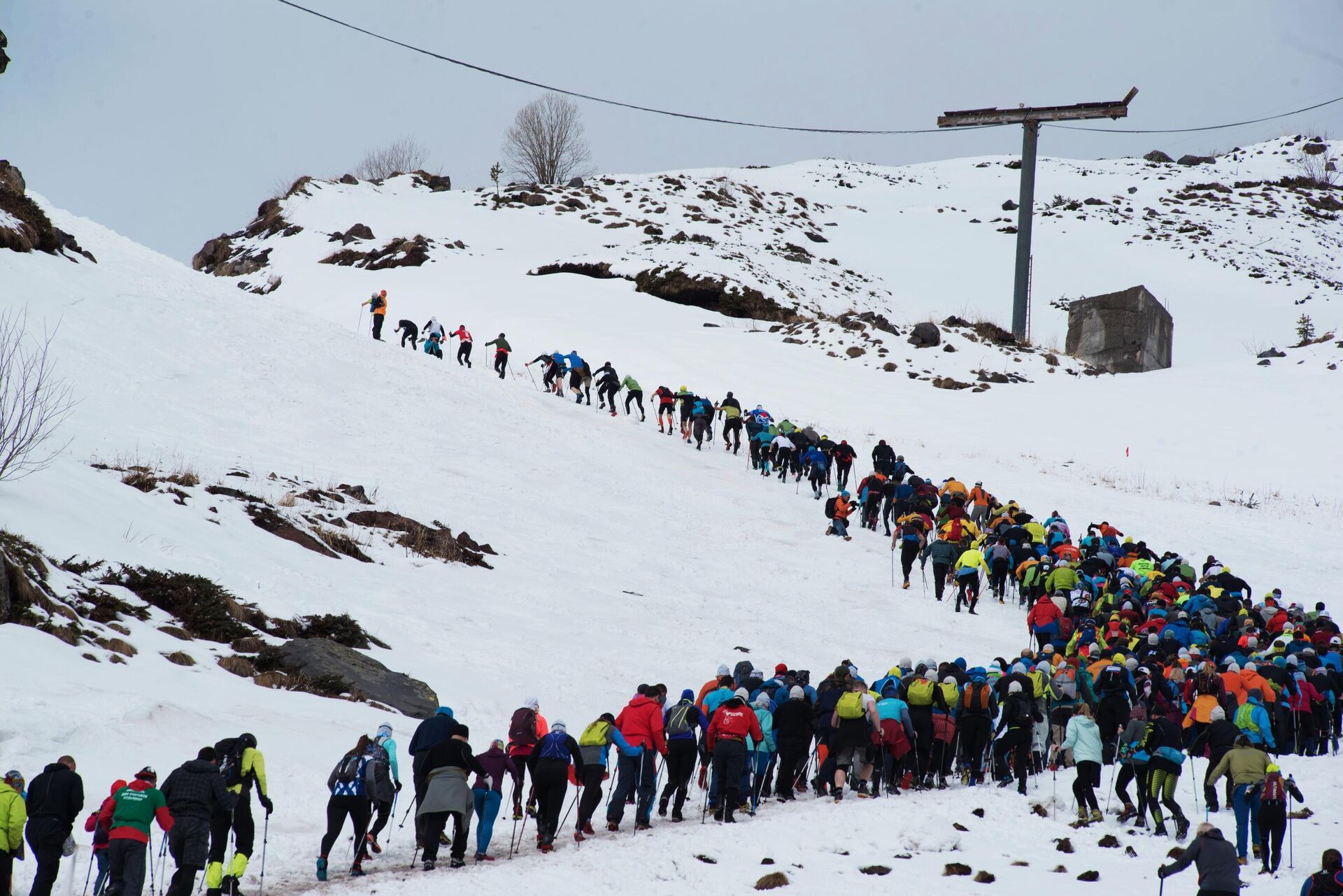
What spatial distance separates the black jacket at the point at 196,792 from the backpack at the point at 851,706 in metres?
5.73

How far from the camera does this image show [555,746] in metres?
9.34

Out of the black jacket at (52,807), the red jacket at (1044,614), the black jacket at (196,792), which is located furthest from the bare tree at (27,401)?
the red jacket at (1044,614)

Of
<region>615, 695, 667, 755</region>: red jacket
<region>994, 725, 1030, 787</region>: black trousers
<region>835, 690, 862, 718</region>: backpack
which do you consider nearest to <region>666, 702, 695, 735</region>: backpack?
<region>615, 695, 667, 755</region>: red jacket

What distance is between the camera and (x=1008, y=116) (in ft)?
139

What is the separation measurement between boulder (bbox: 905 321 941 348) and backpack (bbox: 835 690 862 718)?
107 ft

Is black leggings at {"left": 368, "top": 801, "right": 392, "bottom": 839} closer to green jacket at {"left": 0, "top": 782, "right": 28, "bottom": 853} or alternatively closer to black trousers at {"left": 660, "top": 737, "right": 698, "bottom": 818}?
green jacket at {"left": 0, "top": 782, "right": 28, "bottom": 853}

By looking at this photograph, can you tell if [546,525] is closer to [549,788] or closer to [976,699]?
[976,699]

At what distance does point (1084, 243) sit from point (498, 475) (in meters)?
58.8

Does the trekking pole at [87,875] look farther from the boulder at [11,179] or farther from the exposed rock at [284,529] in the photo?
the boulder at [11,179]

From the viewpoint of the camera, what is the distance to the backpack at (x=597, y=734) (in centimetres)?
976

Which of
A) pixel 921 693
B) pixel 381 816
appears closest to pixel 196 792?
pixel 381 816

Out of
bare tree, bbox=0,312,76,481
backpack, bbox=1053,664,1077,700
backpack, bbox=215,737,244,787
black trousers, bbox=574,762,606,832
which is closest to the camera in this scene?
backpack, bbox=215,737,244,787

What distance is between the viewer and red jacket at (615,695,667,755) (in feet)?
32.7

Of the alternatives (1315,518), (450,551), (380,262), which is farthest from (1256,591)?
(380,262)
